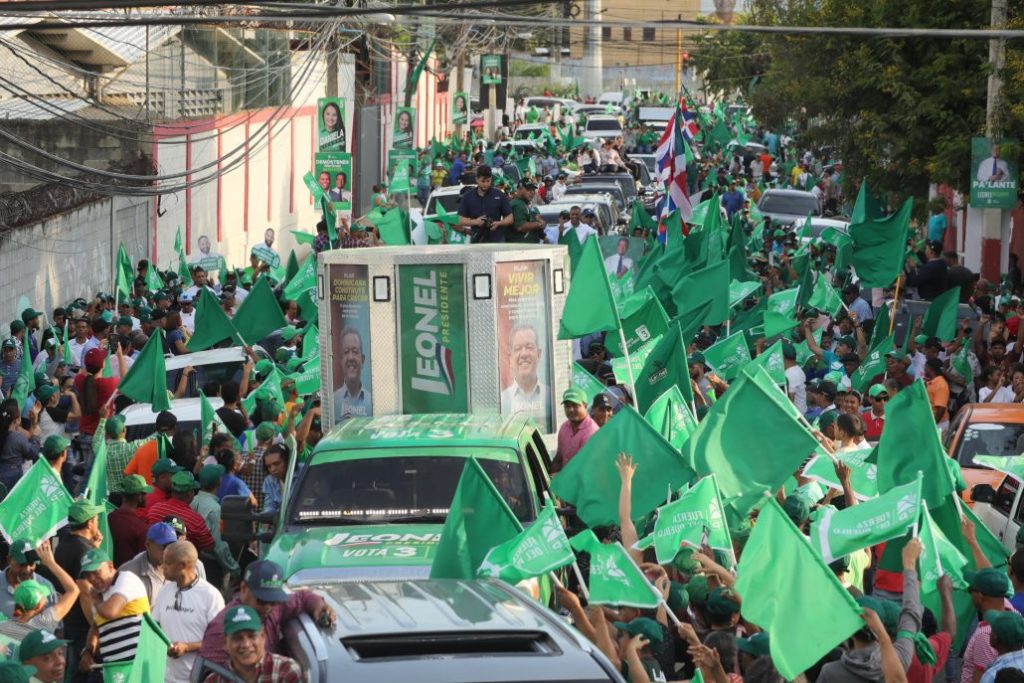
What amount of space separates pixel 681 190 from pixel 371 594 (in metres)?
20.0

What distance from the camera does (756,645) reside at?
7.29 meters

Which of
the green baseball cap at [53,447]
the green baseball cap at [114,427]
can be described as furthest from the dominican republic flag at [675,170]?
the green baseball cap at [53,447]

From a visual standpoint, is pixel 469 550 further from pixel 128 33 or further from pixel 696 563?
pixel 128 33

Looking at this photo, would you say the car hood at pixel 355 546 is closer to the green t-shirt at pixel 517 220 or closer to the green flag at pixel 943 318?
the green t-shirt at pixel 517 220

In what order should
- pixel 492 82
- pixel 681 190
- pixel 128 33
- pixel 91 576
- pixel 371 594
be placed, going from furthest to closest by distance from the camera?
pixel 492 82 < pixel 128 33 < pixel 681 190 < pixel 91 576 < pixel 371 594

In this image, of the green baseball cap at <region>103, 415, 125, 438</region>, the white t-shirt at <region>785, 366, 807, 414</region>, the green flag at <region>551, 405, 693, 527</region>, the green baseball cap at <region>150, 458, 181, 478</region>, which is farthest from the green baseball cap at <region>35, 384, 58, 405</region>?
the white t-shirt at <region>785, 366, 807, 414</region>

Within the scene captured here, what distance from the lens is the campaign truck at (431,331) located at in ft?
44.1

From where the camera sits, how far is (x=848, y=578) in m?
8.90

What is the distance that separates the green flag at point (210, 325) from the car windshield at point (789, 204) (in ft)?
67.2

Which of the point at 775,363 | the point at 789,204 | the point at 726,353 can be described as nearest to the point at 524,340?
the point at 775,363

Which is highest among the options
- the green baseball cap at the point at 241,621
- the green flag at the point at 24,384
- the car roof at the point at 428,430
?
the green baseball cap at the point at 241,621

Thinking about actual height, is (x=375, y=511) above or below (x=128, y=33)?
below

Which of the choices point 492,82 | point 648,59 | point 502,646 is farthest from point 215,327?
point 648,59

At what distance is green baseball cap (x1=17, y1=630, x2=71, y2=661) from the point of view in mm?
7199
